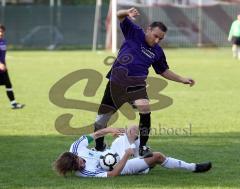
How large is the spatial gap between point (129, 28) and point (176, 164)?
209 cm

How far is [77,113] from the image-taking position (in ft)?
56.4

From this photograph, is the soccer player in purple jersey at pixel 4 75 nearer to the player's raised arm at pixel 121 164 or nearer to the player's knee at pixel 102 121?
the player's knee at pixel 102 121

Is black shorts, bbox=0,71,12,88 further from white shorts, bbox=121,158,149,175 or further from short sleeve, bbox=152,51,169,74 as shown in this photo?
white shorts, bbox=121,158,149,175

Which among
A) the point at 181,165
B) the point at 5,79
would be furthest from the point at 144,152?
the point at 5,79

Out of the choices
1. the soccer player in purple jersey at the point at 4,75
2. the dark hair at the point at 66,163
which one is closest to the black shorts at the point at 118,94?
the dark hair at the point at 66,163

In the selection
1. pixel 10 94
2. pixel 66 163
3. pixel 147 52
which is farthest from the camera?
pixel 10 94

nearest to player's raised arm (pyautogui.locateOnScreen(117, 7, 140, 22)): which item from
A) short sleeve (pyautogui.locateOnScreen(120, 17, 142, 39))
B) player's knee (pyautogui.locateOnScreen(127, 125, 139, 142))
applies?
short sleeve (pyautogui.locateOnScreen(120, 17, 142, 39))

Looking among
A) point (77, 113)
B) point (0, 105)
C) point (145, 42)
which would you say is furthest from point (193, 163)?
point (0, 105)

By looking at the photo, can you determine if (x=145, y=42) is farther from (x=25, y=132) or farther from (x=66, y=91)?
(x=66, y=91)

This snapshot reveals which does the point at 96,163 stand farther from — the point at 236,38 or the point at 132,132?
the point at 236,38

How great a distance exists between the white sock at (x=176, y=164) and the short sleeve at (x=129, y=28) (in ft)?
6.33

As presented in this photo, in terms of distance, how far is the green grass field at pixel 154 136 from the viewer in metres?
9.28

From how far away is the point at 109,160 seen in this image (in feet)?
31.0

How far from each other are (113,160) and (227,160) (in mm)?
2078
